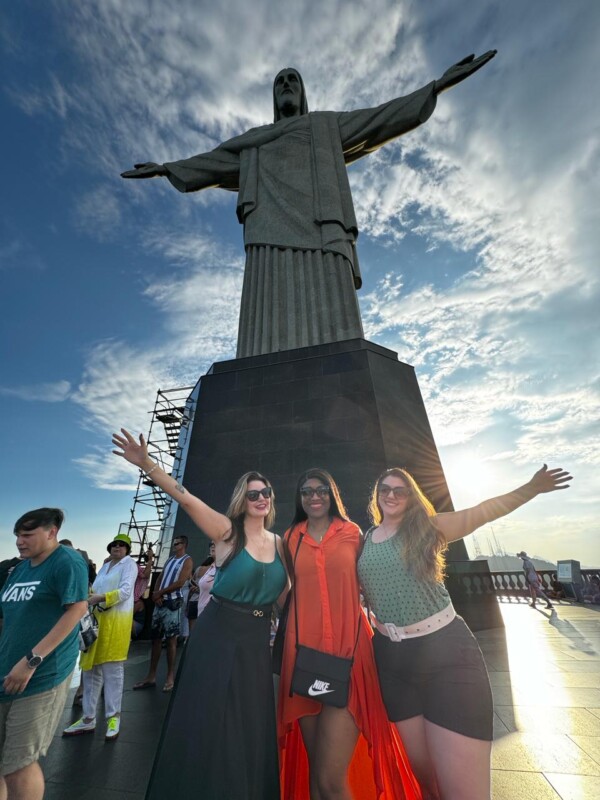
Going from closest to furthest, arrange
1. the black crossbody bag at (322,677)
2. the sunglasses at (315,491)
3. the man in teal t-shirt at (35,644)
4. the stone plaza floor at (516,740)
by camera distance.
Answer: the black crossbody bag at (322,677) → the man in teal t-shirt at (35,644) → the sunglasses at (315,491) → the stone plaza floor at (516,740)

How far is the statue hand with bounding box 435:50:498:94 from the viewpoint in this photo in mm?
10984

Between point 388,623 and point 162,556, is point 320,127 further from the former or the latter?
point 388,623

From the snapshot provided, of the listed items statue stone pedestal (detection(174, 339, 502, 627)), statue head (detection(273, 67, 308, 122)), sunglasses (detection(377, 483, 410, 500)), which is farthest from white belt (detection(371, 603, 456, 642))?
statue head (detection(273, 67, 308, 122))

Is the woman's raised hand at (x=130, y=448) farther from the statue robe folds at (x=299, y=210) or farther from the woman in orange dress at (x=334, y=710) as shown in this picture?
the statue robe folds at (x=299, y=210)

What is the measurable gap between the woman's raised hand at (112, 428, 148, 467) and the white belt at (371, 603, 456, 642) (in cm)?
183

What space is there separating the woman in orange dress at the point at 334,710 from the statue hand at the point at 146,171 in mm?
14210

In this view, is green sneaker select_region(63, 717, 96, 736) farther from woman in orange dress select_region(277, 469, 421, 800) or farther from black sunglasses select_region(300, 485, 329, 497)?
black sunglasses select_region(300, 485, 329, 497)

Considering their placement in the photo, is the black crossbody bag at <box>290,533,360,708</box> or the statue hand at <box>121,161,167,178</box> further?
the statue hand at <box>121,161,167,178</box>

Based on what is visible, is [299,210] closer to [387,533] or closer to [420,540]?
[387,533]

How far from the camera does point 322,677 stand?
6.89 feet

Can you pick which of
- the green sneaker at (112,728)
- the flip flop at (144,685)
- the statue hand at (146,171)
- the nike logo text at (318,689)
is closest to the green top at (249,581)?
the nike logo text at (318,689)

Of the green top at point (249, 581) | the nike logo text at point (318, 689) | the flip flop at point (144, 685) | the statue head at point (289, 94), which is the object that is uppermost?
the statue head at point (289, 94)

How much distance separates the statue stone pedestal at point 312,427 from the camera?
7.68 meters

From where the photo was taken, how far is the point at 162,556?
8.63 meters
